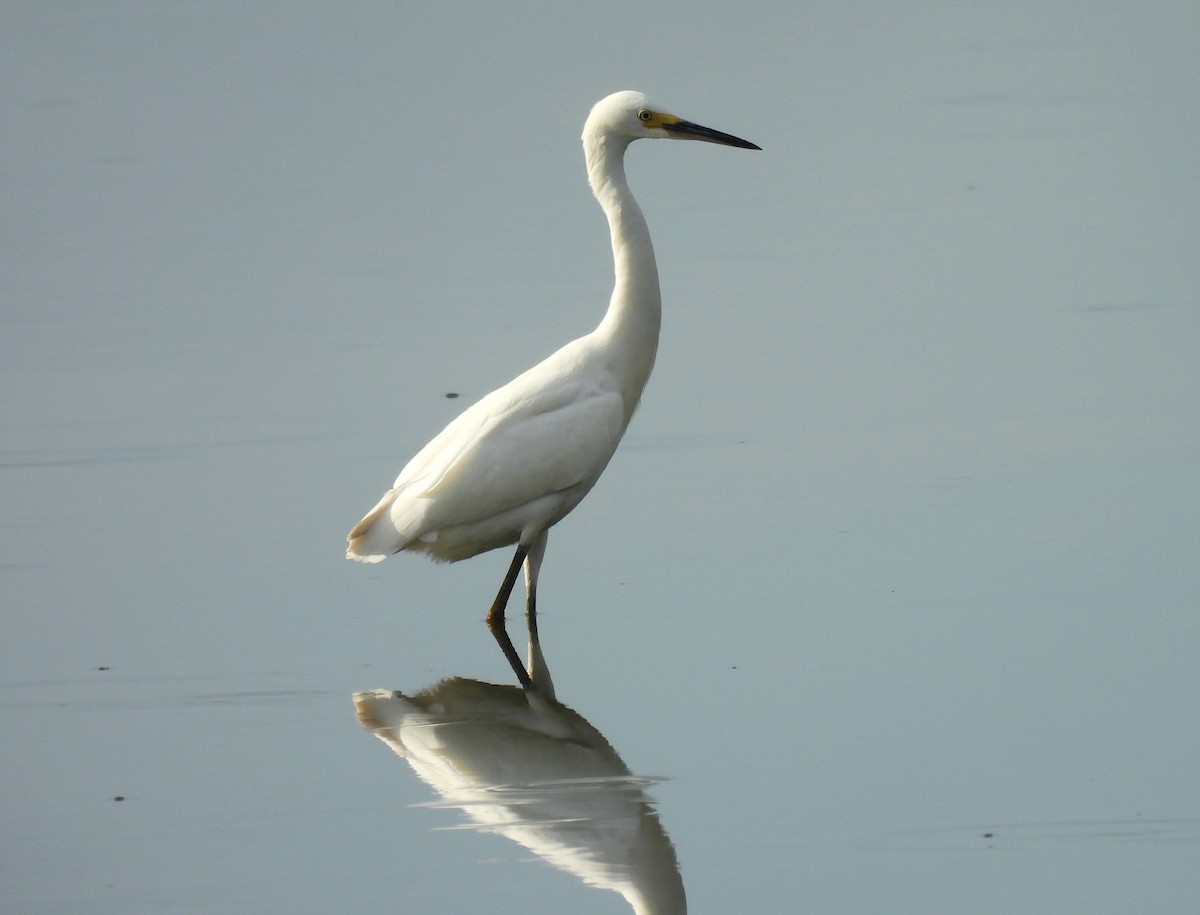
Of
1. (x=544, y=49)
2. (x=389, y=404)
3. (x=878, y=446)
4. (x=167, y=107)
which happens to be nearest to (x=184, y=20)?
(x=167, y=107)

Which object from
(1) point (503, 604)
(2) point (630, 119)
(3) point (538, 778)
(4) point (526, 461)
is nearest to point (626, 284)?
(2) point (630, 119)

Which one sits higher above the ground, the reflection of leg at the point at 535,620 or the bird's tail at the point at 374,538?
the bird's tail at the point at 374,538

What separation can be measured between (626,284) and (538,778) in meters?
2.51

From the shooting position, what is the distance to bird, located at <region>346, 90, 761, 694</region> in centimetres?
691

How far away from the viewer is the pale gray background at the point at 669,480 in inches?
202

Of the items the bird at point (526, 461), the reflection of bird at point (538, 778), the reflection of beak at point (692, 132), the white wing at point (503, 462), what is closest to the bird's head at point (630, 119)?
the reflection of beak at point (692, 132)

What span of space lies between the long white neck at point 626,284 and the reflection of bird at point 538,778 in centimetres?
156

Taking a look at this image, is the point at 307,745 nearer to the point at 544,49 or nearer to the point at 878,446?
the point at 878,446

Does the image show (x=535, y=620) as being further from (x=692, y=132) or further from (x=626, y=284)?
(x=692, y=132)

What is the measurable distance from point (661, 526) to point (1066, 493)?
152 centimetres

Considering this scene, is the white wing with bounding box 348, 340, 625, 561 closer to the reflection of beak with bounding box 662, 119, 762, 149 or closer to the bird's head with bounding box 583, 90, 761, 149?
the bird's head with bounding box 583, 90, 761, 149

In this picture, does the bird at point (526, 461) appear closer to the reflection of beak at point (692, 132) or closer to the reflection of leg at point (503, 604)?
the reflection of leg at point (503, 604)

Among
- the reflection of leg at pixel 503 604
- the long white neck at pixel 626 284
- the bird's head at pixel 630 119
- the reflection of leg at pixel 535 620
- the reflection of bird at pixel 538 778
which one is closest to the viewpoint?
the reflection of bird at pixel 538 778

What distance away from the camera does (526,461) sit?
6918mm
